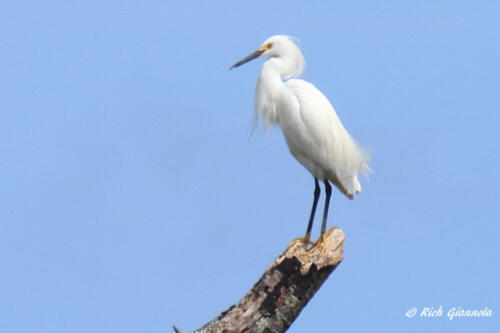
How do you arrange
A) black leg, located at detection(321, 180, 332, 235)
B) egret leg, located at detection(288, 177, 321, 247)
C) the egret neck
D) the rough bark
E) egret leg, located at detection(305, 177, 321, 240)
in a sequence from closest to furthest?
the rough bark
egret leg, located at detection(288, 177, 321, 247)
black leg, located at detection(321, 180, 332, 235)
egret leg, located at detection(305, 177, 321, 240)
the egret neck

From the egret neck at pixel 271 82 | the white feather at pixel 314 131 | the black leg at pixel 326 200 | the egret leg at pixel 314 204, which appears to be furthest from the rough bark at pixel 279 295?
the egret neck at pixel 271 82

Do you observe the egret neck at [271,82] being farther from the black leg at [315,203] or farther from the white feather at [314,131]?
the black leg at [315,203]

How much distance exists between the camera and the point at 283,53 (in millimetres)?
12164

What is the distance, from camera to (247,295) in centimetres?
833

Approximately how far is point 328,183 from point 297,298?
366 cm

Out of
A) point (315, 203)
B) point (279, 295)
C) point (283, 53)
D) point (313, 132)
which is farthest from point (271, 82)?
point (279, 295)

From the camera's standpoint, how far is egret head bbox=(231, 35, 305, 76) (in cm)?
1213

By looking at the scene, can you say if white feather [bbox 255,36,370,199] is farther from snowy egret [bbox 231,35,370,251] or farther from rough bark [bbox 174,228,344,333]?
rough bark [bbox 174,228,344,333]

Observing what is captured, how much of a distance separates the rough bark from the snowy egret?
99.0 inches

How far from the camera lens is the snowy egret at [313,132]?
1145 centimetres

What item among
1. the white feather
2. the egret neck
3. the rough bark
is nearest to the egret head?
the egret neck

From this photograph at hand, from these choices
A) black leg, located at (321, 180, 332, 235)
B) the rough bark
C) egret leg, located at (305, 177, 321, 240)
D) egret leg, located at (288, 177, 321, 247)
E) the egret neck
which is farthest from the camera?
the egret neck

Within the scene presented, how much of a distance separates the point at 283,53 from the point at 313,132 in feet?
Result: 4.24

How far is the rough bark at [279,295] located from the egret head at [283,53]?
4.03 meters
